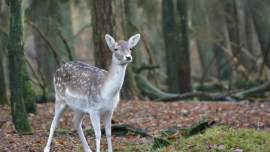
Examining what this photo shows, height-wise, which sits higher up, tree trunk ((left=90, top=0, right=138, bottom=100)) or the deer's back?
tree trunk ((left=90, top=0, right=138, bottom=100))

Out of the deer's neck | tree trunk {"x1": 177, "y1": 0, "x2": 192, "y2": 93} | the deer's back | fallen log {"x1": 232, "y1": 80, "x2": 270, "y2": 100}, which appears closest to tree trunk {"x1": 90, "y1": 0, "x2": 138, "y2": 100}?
tree trunk {"x1": 177, "y1": 0, "x2": 192, "y2": 93}

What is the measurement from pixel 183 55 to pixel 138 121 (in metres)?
5.56

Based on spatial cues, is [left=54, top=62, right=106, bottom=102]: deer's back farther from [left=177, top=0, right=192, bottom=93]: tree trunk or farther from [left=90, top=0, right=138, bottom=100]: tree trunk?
[left=177, top=0, right=192, bottom=93]: tree trunk

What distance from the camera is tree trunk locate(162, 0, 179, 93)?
568 inches

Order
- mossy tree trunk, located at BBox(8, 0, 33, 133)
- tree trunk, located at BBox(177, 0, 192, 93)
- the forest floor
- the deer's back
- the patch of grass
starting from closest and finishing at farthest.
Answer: the patch of grass < the deer's back < the forest floor < mossy tree trunk, located at BBox(8, 0, 33, 133) < tree trunk, located at BBox(177, 0, 192, 93)

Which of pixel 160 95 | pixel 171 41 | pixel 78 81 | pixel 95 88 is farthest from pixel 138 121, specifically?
pixel 171 41

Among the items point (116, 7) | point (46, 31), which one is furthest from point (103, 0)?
point (46, 31)

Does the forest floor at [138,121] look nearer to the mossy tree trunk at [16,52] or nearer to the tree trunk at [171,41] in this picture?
the mossy tree trunk at [16,52]

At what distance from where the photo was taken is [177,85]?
14.8m

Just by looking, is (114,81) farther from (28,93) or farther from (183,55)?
(183,55)

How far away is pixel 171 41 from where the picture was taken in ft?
47.9

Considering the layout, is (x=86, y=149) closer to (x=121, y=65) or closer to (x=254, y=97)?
(x=121, y=65)

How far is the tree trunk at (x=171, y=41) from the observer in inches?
568

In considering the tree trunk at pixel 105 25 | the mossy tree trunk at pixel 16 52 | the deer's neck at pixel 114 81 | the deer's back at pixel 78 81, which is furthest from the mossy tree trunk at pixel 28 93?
the tree trunk at pixel 105 25
